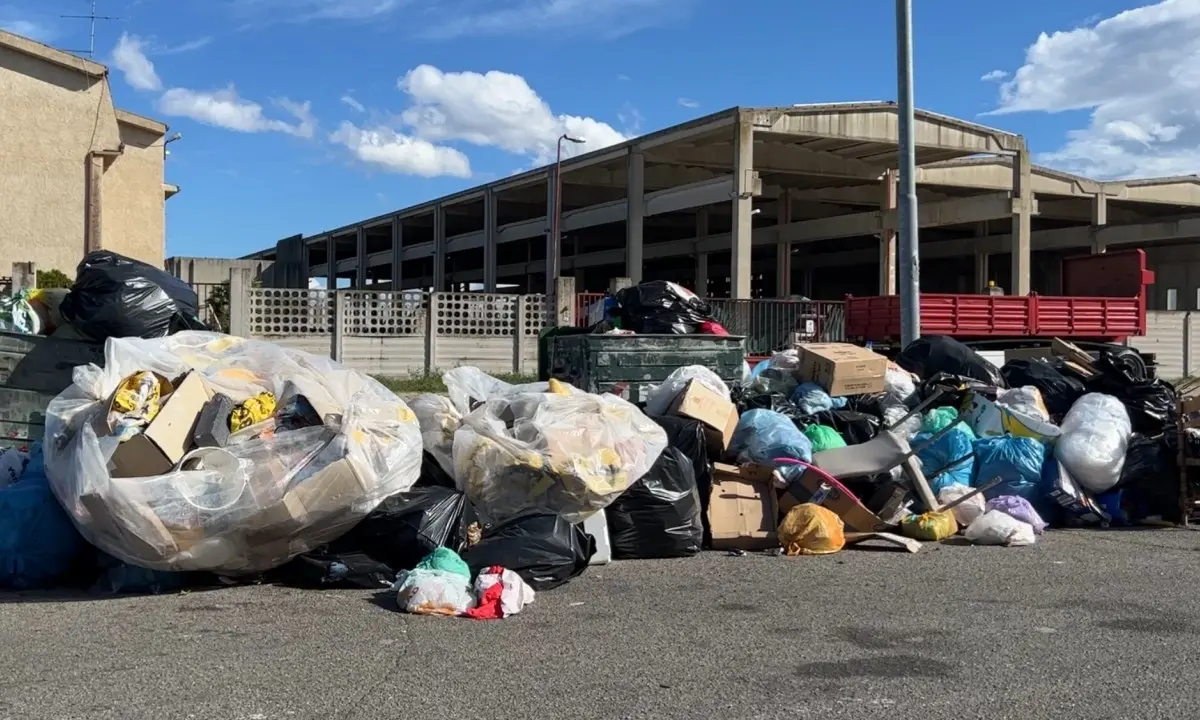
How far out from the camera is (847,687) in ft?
12.7

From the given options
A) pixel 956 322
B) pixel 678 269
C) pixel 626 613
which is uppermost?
pixel 678 269

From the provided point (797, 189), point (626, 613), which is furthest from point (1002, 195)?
point (626, 613)

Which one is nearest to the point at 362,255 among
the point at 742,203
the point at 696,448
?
the point at 742,203

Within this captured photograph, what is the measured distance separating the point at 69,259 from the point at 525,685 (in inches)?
780

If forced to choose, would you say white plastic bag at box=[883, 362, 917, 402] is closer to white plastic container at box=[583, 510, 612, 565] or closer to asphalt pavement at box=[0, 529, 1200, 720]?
asphalt pavement at box=[0, 529, 1200, 720]

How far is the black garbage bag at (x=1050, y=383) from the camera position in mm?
8578

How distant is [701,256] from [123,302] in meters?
25.1

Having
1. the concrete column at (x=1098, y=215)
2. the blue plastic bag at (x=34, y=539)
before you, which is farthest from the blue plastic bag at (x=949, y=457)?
the concrete column at (x=1098, y=215)

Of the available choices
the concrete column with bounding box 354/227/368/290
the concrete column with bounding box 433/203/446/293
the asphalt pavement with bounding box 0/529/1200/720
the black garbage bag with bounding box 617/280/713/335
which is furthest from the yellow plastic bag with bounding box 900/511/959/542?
the concrete column with bounding box 354/227/368/290

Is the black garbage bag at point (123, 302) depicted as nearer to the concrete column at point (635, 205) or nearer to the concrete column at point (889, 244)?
the concrete column at point (635, 205)

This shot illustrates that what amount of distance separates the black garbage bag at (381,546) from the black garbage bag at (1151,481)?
5004 mm

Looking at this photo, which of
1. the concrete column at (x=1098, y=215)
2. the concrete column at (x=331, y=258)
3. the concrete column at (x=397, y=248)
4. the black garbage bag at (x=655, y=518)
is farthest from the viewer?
the concrete column at (x=331, y=258)

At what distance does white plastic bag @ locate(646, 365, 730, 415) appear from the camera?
7527mm

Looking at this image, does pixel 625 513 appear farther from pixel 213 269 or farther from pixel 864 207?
pixel 864 207
